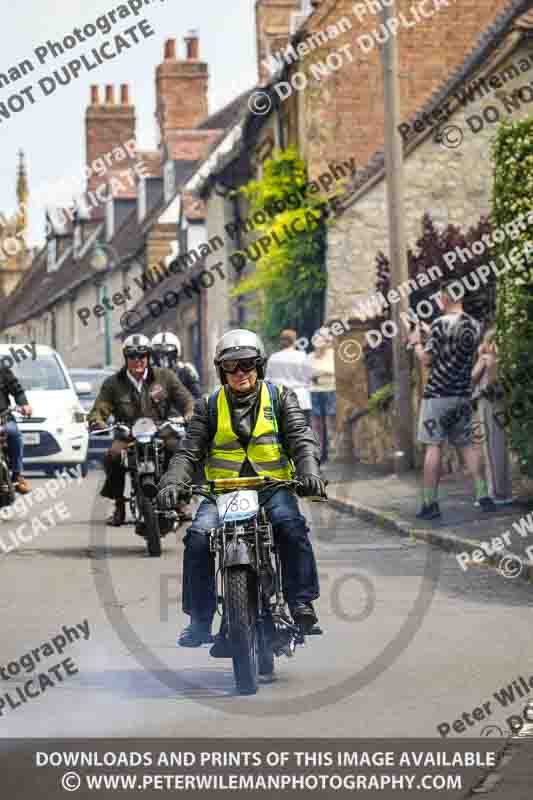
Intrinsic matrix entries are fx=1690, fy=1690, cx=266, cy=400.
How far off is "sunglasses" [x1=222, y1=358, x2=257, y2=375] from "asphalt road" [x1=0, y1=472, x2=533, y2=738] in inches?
57.0

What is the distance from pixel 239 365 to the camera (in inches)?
311

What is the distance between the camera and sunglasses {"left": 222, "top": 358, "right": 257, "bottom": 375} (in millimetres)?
7879

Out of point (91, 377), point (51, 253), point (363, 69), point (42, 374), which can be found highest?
point (51, 253)

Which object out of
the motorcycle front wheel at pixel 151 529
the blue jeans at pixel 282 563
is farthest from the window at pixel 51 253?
the blue jeans at pixel 282 563

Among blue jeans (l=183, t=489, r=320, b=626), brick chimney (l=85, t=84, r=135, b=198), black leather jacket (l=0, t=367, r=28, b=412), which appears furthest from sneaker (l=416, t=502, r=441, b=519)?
brick chimney (l=85, t=84, r=135, b=198)

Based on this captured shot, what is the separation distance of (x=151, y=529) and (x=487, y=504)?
10.3 ft

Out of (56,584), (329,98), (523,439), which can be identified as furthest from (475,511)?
(329,98)

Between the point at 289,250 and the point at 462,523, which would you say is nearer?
the point at 462,523

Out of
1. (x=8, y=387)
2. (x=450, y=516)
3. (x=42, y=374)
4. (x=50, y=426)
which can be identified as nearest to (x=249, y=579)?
(x=450, y=516)

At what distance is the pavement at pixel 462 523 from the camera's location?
578 centimetres

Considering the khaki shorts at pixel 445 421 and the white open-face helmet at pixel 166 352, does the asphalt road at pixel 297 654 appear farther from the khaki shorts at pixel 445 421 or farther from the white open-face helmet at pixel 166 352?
the white open-face helmet at pixel 166 352

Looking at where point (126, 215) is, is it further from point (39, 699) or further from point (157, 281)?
point (39, 699)

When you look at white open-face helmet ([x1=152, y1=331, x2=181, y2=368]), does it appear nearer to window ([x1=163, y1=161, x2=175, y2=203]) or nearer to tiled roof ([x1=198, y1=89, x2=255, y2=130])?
tiled roof ([x1=198, y1=89, x2=255, y2=130])

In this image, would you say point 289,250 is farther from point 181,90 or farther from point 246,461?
point 181,90
